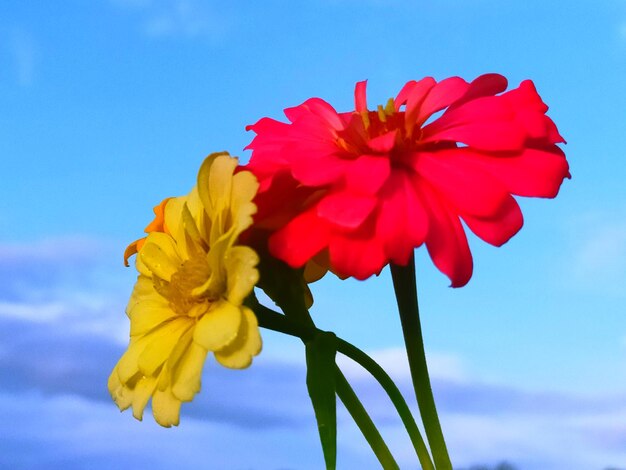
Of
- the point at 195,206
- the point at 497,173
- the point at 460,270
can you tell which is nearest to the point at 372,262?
the point at 460,270

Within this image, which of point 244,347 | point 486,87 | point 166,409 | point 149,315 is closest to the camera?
point 244,347

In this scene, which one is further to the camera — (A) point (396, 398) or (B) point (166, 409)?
(A) point (396, 398)

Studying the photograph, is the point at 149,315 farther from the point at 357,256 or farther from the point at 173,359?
the point at 357,256

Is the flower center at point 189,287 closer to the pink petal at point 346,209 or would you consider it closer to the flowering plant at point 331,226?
the flowering plant at point 331,226

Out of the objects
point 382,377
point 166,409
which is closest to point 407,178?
point 382,377

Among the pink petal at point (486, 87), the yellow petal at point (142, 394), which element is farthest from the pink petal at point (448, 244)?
the yellow petal at point (142, 394)

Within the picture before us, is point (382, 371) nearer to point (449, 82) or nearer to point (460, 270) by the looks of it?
point (460, 270)
